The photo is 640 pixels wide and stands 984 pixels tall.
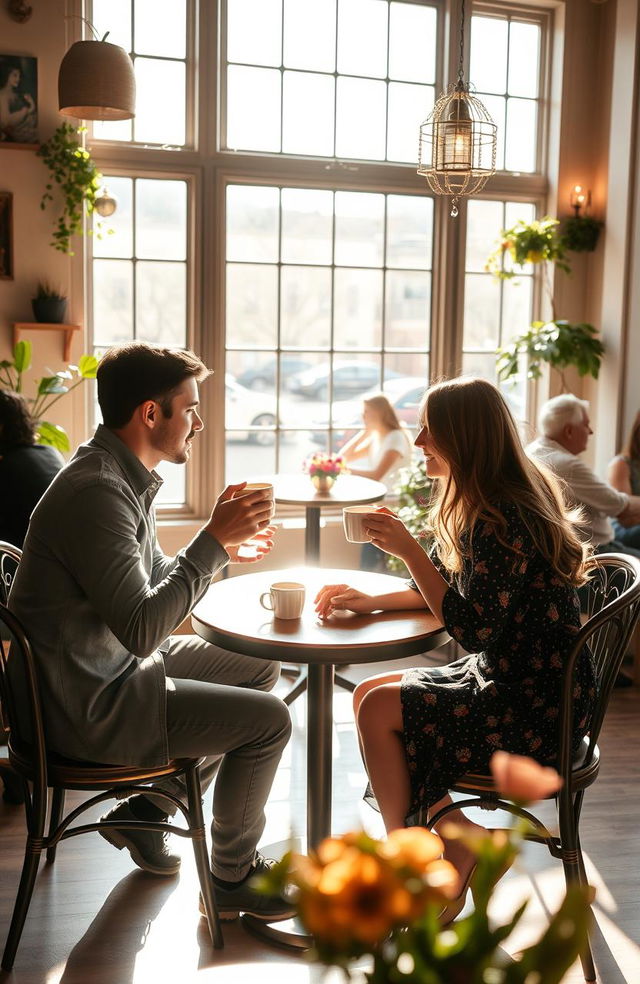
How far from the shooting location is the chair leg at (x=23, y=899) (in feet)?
6.89

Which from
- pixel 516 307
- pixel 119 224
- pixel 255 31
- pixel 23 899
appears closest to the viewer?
pixel 23 899

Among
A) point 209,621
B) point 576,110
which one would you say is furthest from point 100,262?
point 209,621

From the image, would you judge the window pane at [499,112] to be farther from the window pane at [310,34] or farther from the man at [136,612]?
the man at [136,612]

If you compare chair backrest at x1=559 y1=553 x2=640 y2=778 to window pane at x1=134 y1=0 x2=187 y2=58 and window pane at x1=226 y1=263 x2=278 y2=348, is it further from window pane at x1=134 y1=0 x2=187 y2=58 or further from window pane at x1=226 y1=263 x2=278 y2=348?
window pane at x1=134 y1=0 x2=187 y2=58

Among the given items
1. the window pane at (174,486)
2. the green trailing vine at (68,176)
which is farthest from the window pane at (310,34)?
the window pane at (174,486)

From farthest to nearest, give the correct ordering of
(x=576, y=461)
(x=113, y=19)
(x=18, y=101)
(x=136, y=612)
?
(x=113, y=19) < (x=18, y=101) < (x=576, y=461) < (x=136, y=612)

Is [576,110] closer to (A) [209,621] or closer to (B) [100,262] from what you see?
(B) [100,262]

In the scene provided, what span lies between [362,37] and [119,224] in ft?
5.53

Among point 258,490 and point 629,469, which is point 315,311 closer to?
point 629,469

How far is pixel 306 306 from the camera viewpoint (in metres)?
5.31

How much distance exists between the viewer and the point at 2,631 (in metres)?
2.93

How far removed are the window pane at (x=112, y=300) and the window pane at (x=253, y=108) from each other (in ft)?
2.92

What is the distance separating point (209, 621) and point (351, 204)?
364 centimetres

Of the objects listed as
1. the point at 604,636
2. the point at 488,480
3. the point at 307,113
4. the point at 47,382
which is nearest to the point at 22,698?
the point at 488,480
